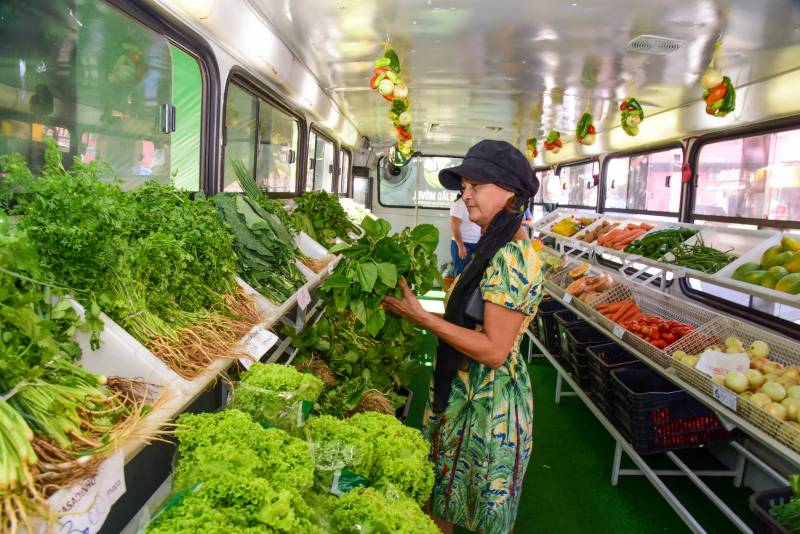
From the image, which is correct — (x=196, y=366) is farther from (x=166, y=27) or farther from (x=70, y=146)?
(x=166, y=27)

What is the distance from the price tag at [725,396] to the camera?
2.76 meters

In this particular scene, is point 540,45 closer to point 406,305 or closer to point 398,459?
point 406,305

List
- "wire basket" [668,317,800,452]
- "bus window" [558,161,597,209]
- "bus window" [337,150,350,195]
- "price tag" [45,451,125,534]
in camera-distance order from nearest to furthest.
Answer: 1. "price tag" [45,451,125,534]
2. "wire basket" [668,317,800,452]
3. "bus window" [558,161,597,209]
4. "bus window" [337,150,350,195]

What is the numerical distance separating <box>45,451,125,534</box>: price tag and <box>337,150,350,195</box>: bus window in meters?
8.68

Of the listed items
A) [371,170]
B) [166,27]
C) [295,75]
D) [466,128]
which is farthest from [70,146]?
[371,170]

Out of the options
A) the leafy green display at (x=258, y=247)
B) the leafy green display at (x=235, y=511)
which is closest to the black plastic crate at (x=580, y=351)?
the leafy green display at (x=258, y=247)

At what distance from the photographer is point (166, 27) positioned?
2627 millimetres

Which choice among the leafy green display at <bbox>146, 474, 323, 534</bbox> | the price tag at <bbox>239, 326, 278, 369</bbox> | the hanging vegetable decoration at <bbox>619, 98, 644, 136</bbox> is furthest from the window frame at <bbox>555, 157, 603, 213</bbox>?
the leafy green display at <bbox>146, 474, 323, 534</bbox>

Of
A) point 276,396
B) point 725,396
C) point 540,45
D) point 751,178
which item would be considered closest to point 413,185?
point 751,178

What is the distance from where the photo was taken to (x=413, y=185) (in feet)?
39.2

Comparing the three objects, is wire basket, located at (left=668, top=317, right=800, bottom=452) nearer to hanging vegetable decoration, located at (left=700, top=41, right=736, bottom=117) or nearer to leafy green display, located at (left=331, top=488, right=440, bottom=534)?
hanging vegetable decoration, located at (left=700, top=41, right=736, bottom=117)

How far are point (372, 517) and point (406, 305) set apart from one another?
974 millimetres

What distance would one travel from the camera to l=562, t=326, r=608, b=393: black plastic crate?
453cm

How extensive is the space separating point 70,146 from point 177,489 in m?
1.63
